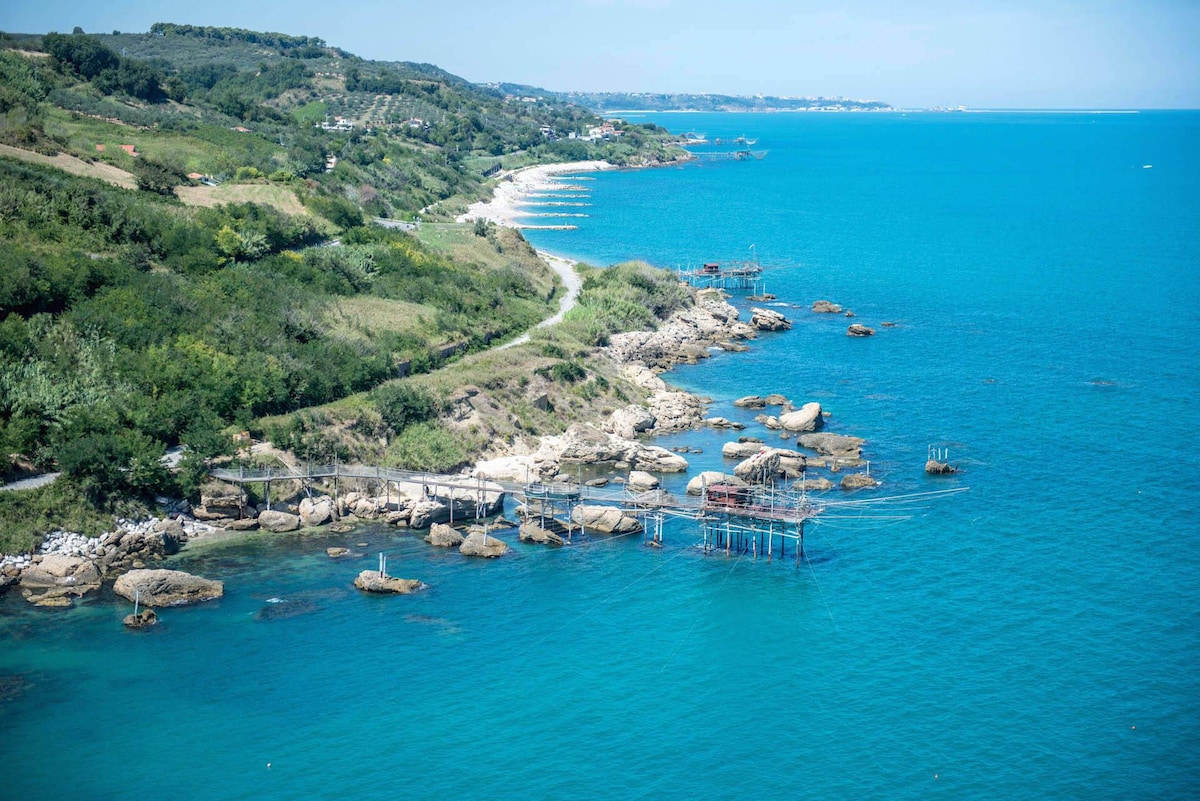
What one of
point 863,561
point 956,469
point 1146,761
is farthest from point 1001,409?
point 1146,761

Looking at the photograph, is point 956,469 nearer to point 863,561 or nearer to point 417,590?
point 863,561

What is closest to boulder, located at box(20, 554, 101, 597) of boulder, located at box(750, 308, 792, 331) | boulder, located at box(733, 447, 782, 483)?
boulder, located at box(733, 447, 782, 483)

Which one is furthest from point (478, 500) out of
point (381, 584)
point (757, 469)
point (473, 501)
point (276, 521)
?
point (757, 469)

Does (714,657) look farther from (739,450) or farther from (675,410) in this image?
(675,410)

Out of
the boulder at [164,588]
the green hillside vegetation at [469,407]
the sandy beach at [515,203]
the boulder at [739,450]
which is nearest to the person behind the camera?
the boulder at [164,588]

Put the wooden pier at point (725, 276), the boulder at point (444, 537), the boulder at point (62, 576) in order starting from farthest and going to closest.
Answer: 1. the wooden pier at point (725, 276)
2. the boulder at point (444, 537)
3. the boulder at point (62, 576)

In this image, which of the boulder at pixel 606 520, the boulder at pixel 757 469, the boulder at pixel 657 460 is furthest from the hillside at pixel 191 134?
the boulder at pixel 757 469

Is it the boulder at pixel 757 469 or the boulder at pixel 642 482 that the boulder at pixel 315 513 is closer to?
the boulder at pixel 642 482
